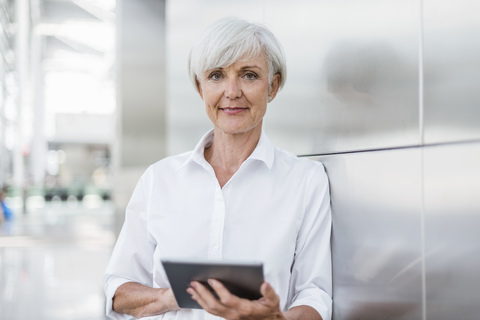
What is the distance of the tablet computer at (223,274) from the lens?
139 cm

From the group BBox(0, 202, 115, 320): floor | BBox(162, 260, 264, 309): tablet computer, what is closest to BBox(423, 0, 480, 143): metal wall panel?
BBox(162, 260, 264, 309): tablet computer

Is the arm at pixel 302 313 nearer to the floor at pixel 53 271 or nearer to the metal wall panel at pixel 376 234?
the metal wall panel at pixel 376 234

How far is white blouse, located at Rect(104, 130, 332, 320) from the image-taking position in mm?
1927

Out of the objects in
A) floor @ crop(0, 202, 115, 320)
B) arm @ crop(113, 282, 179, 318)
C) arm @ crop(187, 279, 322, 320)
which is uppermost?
arm @ crop(187, 279, 322, 320)

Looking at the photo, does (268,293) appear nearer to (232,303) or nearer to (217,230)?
(232,303)

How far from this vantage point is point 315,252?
6.36ft

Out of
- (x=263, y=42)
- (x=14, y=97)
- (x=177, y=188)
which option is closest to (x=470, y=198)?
(x=263, y=42)

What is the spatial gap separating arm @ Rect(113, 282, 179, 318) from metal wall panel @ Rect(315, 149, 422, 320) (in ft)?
2.04

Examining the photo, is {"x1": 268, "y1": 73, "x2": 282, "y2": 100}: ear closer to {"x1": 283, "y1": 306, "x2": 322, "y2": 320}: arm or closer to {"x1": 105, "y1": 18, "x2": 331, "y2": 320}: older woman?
{"x1": 105, "y1": 18, "x2": 331, "y2": 320}: older woman

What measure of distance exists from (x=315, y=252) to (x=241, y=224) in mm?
291

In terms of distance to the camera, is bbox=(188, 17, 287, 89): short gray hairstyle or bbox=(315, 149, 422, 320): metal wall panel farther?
bbox=(188, 17, 287, 89): short gray hairstyle

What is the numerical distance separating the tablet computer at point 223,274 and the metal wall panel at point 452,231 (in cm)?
43

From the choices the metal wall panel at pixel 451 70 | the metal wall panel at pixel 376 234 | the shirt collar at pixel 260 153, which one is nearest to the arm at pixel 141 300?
the shirt collar at pixel 260 153

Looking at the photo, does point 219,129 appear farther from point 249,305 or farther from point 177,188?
point 249,305
